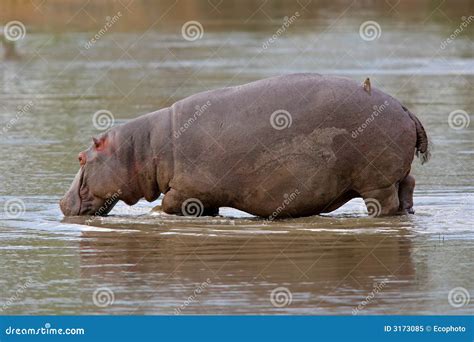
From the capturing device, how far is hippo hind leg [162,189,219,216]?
1303 centimetres

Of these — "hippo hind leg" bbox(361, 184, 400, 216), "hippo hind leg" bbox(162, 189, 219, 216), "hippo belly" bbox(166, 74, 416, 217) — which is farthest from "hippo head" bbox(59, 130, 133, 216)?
"hippo hind leg" bbox(361, 184, 400, 216)

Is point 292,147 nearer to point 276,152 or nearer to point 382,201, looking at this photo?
point 276,152

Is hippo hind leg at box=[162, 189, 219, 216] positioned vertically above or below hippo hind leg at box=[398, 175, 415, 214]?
below

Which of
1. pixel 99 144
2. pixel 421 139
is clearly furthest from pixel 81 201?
pixel 421 139

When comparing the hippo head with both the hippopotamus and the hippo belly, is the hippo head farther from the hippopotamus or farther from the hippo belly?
the hippo belly

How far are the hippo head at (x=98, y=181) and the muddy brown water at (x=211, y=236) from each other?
0.54 ft

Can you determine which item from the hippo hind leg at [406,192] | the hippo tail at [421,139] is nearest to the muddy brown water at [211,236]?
the hippo hind leg at [406,192]

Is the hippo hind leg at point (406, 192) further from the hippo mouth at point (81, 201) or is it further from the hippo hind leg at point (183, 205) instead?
the hippo mouth at point (81, 201)

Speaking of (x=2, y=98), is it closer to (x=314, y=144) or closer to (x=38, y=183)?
(x=38, y=183)

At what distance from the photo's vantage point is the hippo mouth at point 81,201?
525 inches

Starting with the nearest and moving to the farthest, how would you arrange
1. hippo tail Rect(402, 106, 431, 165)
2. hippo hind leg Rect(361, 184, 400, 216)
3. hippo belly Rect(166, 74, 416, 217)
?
hippo belly Rect(166, 74, 416, 217) < hippo hind leg Rect(361, 184, 400, 216) < hippo tail Rect(402, 106, 431, 165)

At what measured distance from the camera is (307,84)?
12.8 metres

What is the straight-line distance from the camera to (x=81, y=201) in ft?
43.8
